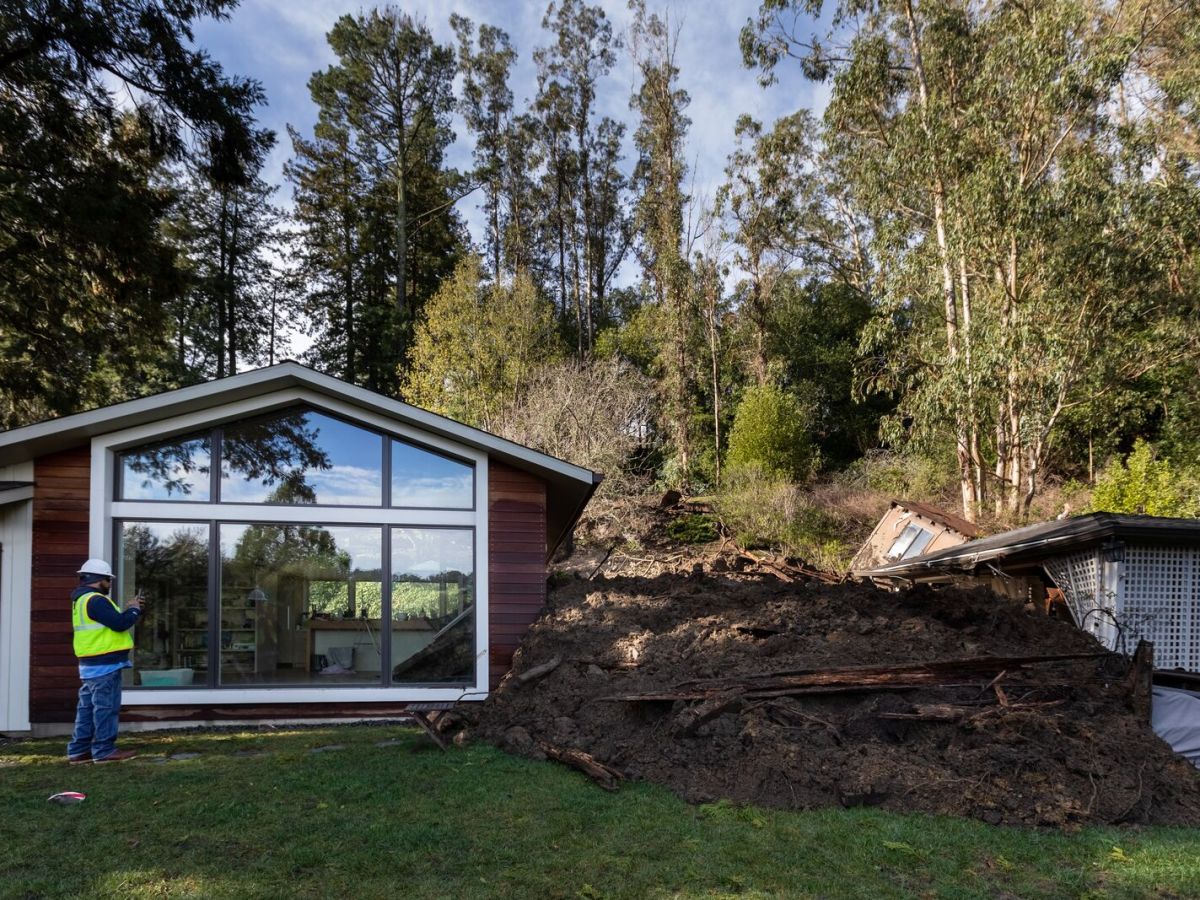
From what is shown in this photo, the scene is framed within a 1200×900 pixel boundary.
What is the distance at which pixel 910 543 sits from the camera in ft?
54.0

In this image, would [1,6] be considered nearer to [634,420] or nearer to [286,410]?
[286,410]

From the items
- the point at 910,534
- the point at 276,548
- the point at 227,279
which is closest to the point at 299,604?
the point at 276,548

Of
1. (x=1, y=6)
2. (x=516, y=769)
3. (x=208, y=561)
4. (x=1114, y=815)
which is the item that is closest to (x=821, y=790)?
(x=1114, y=815)

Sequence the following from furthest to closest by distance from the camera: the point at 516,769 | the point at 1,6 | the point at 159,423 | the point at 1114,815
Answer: the point at 1,6 < the point at 159,423 < the point at 516,769 < the point at 1114,815


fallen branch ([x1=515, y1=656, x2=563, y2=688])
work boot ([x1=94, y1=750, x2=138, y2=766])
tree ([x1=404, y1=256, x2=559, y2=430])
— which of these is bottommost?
work boot ([x1=94, y1=750, x2=138, y2=766])

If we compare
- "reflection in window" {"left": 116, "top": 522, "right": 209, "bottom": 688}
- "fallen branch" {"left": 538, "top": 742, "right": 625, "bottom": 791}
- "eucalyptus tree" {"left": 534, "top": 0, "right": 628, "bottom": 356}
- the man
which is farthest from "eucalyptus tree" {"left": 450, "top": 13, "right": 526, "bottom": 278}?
"fallen branch" {"left": 538, "top": 742, "right": 625, "bottom": 791}

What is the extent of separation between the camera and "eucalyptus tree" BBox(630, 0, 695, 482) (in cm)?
2814

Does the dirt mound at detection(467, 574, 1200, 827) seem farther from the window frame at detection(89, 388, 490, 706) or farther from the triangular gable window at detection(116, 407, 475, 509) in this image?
the triangular gable window at detection(116, 407, 475, 509)

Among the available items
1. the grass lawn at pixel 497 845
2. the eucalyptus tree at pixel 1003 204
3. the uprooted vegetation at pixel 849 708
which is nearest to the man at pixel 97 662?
the grass lawn at pixel 497 845

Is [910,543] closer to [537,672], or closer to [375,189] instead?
[537,672]

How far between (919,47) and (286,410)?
680 inches

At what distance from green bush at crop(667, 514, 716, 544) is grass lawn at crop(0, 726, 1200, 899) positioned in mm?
15867

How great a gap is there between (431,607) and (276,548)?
187 centimetres

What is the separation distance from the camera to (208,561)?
28.2 ft
